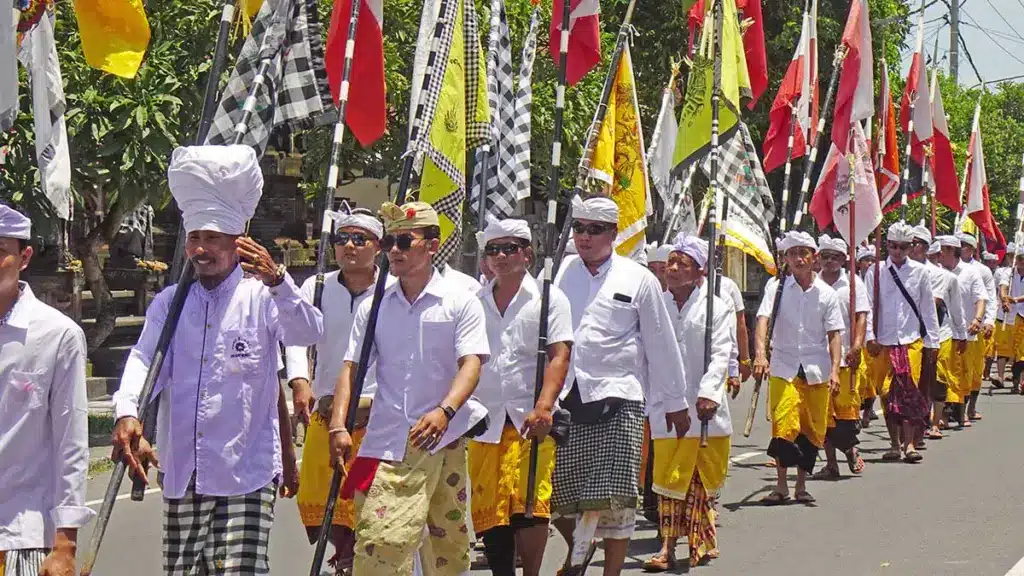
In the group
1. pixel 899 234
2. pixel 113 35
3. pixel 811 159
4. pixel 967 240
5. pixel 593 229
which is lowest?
pixel 593 229

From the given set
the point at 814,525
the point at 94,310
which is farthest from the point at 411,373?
the point at 94,310

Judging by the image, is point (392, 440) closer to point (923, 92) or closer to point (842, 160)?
point (842, 160)

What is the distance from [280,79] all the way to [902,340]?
820 cm

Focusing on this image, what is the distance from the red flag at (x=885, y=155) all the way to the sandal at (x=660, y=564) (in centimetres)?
979

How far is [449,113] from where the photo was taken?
8469 millimetres

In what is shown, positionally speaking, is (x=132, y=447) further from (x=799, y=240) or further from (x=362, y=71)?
(x=799, y=240)

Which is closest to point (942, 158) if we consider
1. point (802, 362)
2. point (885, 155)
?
point (885, 155)

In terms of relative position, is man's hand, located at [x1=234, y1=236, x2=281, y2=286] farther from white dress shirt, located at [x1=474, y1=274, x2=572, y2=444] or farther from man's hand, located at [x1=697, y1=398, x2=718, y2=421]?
man's hand, located at [x1=697, y1=398, x2=718, y2=421]

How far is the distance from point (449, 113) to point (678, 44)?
21825 mm

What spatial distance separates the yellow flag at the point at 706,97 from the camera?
1213cm

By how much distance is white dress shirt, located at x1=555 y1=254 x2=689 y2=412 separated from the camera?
812 cm

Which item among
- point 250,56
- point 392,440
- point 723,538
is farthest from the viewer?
point 723,538

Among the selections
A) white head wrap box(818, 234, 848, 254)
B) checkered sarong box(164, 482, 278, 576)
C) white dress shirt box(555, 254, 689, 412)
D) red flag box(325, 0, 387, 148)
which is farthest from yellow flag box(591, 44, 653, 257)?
checkered sarong box(164, 482, 278, 576)

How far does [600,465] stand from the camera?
8.02 meters
